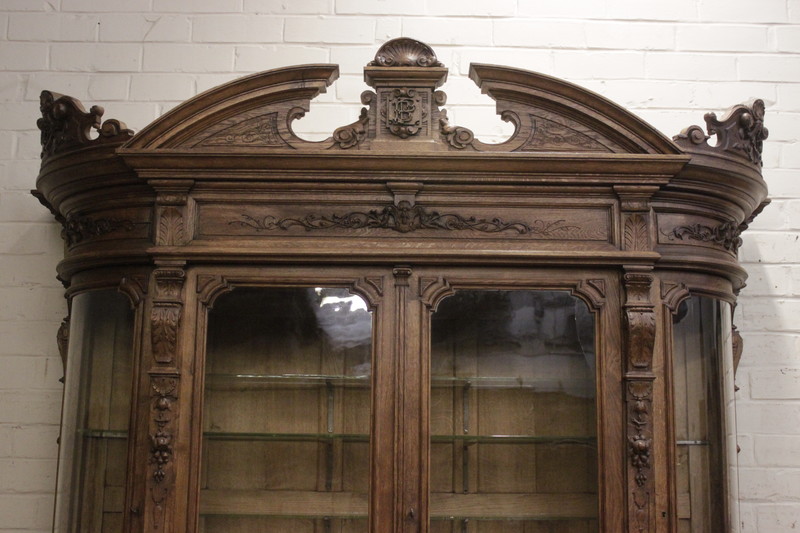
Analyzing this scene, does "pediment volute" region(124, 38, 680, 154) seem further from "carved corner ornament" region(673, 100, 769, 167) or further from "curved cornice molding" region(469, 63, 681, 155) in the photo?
"carved corner ornament" region(673, 100, 769, 167)

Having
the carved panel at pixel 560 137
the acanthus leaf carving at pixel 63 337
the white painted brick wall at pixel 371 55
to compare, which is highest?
the white painted brick wall at pixel 371 55

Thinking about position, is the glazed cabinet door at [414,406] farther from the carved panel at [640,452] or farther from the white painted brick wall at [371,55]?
the white painted brick wall at [371,55]

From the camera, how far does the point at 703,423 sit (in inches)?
89.7

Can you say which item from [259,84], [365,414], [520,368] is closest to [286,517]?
[365,414]

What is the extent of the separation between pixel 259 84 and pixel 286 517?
1.07 metres

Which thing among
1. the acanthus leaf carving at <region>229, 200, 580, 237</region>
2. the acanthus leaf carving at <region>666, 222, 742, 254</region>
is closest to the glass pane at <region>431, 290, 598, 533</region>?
the acanthus leaf carving at <region>229, 200, 580, 237</region>

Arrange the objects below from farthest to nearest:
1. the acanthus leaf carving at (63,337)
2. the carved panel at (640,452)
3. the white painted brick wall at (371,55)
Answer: the white painted brick wall at (371,55) → the acanthus leaf carving at (63,337) → the carved panel at (640,452)

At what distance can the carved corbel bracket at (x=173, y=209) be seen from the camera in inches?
87.2

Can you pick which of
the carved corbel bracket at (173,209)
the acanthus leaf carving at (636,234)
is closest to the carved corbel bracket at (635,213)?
the acanthus leaf carving at (636,234)

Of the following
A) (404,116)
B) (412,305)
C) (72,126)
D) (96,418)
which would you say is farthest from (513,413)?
(72,126)

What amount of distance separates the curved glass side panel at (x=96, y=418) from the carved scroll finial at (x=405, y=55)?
0.88 meters

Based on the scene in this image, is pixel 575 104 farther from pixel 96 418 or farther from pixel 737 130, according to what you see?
pixel 96 418

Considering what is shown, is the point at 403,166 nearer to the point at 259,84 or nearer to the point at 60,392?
the point at 259,84

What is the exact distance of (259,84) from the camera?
2.25 meters
